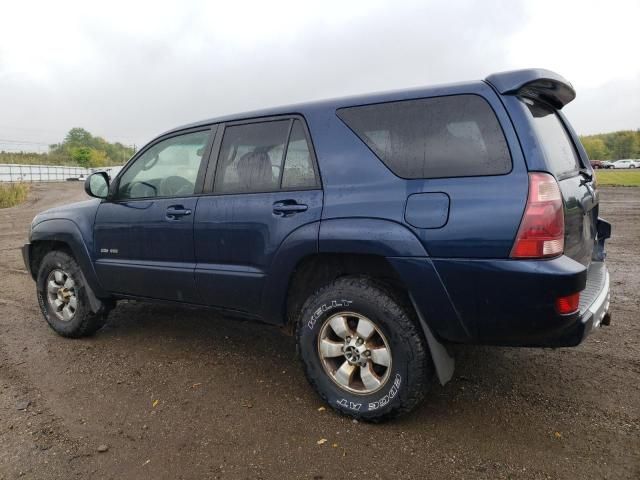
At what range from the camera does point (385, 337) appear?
272 centimetres

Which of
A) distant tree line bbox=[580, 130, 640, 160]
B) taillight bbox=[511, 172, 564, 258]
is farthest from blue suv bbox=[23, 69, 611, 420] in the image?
distant tree line bbox=[580, 130, 640, 160]

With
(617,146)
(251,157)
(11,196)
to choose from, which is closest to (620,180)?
(11,196)

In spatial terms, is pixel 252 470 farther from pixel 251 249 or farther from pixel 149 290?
pixel 149 290

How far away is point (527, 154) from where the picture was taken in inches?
94.0

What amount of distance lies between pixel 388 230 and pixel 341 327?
0.65m

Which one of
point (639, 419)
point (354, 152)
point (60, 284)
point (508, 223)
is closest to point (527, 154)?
point (508, 223)

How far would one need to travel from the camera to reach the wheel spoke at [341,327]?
9.37 feet

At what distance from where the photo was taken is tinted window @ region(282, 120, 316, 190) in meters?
3.04

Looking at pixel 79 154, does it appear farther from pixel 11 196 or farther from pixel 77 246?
pixel 77 246

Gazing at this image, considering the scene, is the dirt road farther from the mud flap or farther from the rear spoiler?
the rear spoiler

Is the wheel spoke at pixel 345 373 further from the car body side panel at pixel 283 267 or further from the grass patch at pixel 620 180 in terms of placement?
the grass patch at pixel 620 180

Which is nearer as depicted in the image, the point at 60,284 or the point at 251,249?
the point at 251,249

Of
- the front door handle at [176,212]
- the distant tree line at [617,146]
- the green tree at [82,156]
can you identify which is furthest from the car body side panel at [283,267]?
the distant tree line at [617,146]

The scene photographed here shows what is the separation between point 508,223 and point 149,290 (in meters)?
2.70
